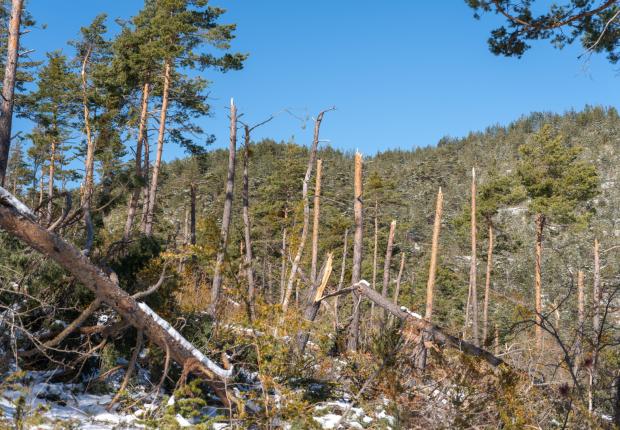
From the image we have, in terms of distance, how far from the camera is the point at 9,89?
9.05m

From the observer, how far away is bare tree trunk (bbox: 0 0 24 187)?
8688 millimetres

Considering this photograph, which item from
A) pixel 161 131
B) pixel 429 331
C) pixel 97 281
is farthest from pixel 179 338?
pixel 161 131

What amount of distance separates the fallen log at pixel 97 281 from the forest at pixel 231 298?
0.05 ft

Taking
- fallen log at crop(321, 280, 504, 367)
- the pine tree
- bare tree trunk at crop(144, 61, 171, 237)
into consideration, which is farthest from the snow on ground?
the pine tree

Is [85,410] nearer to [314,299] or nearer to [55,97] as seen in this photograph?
[314,299]

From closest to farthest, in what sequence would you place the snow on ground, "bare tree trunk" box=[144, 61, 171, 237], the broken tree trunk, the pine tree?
1. the snow on ground
2. the broken tree trunk
3. "bare tree trunk" box=[144, 61, 171, 237]
4. the pine tree

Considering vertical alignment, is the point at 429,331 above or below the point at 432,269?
below

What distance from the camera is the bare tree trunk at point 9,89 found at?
28.5 ft

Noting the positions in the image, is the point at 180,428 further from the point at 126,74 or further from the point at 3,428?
the point at 126,74

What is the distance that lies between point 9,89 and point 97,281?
273 inches

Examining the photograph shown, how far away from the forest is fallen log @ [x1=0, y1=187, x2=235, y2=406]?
15 millimetres

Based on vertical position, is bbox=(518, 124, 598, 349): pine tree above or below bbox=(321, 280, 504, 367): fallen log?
above

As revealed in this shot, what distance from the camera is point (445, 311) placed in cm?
2962

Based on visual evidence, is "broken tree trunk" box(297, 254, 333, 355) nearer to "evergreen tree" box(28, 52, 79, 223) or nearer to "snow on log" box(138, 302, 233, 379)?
"snow on log" box(138, 302, 233, 379)
